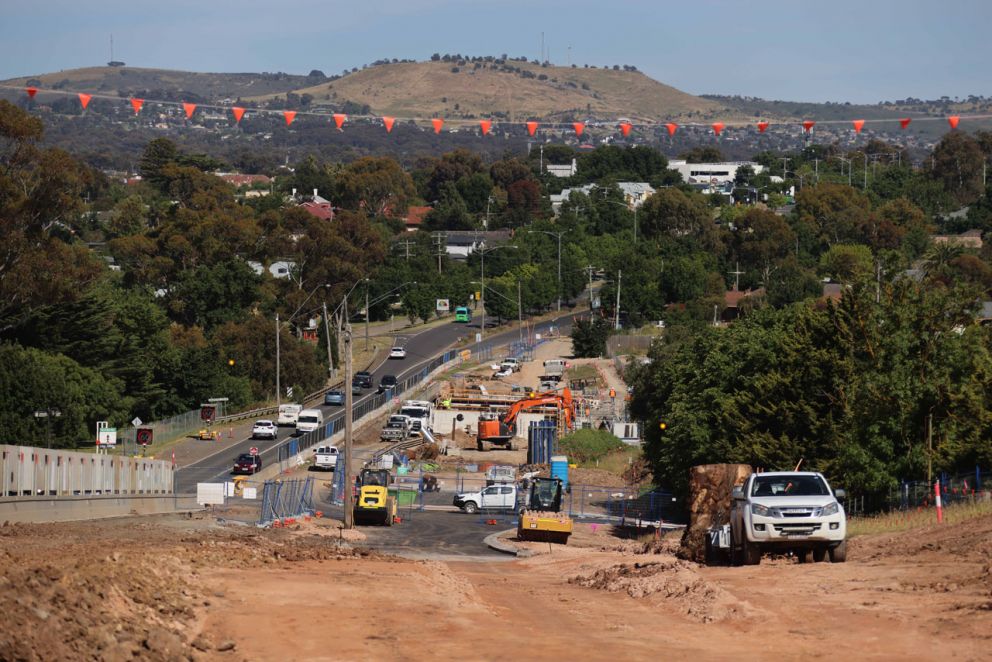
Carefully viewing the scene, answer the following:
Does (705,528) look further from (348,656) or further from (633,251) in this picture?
(633,251)

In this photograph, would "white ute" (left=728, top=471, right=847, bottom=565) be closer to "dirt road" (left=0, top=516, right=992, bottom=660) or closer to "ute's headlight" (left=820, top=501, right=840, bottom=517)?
"ute's headlight" (left=820, top=501, right=840, bottom=517)

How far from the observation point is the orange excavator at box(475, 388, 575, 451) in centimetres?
8956

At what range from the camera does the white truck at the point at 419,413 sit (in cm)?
9169

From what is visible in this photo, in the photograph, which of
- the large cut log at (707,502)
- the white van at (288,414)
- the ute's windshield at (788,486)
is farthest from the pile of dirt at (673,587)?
the white van at (288,414)

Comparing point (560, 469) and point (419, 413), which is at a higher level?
point (419, 413)

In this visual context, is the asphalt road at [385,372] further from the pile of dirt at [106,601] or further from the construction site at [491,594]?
the pile of dirt at [106,601]

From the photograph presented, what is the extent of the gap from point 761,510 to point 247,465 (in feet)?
158

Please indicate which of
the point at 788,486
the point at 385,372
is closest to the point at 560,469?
the point at 385,372

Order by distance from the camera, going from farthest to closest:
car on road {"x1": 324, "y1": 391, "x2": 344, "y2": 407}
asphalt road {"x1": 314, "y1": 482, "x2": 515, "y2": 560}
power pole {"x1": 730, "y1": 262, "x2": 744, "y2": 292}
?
1. power pole {"x1": 730, "y1": 262, "x2": 744, "y2": 292}
2. car on road {"x1": 324, "y1": 391, "x2": 344, "y2": 407}
3. asphalt road {"x1": 314, "y1": 482, "x2": 515, "y2": 560}

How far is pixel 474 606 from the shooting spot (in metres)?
20.1

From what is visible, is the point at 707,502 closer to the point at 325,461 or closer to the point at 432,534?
the point at 432,534

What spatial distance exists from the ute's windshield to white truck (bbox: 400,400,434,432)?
6640 cm

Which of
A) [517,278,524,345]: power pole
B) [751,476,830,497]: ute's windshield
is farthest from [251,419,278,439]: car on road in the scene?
[751,476,830,497]: ute's windshield

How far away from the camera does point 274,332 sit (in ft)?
353
